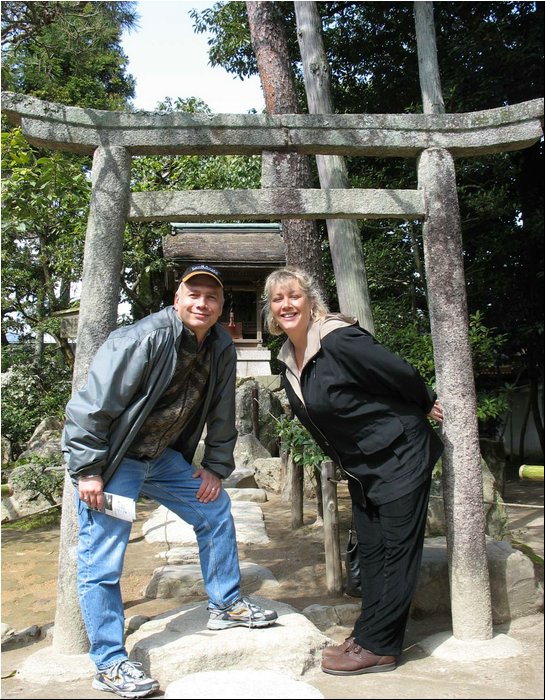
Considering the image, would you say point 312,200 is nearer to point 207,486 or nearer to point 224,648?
point 207,486

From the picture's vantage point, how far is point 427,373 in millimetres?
6074

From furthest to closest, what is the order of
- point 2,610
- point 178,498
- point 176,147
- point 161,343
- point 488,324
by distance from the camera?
point 488,324 < point 2,610 < point 176,147 < point 178,498 < point 161,343

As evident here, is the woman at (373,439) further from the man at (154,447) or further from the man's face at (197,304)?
the man at (154,447)

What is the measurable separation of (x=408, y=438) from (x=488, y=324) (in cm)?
804

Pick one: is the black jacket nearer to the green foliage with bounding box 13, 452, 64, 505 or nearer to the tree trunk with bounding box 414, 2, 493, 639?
the tree trunk with bounding box 414, 2, 493, 639

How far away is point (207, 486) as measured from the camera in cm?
350

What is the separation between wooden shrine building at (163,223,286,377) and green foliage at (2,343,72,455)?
3.12m

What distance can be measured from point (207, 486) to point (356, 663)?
118 centimetres

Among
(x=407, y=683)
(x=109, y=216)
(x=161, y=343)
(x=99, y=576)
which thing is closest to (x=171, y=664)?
(x=99, y=576)

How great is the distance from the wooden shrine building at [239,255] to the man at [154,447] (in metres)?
8.93

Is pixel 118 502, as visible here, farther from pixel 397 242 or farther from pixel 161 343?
pixel 397 242

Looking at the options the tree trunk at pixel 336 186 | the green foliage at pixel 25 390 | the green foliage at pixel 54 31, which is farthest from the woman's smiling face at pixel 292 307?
the green foliage at pixel 25 390

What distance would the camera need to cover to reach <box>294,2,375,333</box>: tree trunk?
6035 mm

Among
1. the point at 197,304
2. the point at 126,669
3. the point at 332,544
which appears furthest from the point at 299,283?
the point at 332,544
